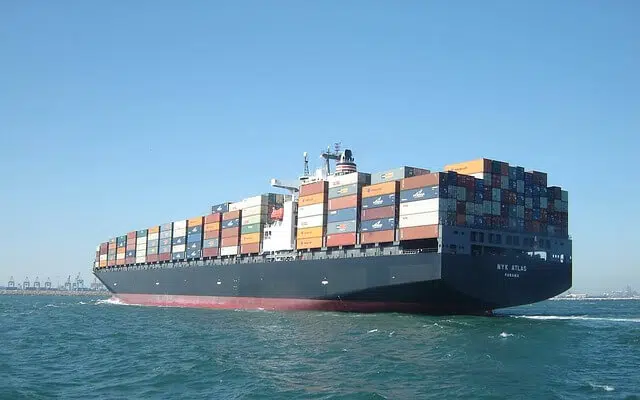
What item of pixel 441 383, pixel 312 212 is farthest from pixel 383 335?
pixel 312 212

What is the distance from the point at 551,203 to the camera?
53875mm

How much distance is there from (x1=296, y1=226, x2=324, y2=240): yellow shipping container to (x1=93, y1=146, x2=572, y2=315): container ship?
15 centimetres

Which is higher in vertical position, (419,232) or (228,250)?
(419,232)

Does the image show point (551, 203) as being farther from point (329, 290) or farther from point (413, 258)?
point (329, 290)

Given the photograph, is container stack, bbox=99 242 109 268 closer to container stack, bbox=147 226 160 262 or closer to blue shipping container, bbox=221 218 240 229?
container stack, bbox=147 226 160 262

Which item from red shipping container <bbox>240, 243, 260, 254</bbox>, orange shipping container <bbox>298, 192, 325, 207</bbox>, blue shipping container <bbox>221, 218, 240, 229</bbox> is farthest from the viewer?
blue shipping container <bbox>221, 218, 240, 229</bbox>

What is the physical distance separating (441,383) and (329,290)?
3066 centimetres

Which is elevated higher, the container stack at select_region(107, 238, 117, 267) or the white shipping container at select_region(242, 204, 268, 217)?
the white shipping container at select_region(242, 204, 268, 217)

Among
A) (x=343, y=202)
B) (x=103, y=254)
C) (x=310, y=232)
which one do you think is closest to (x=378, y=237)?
(x=343, y=202)

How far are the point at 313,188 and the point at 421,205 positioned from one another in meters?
14.8

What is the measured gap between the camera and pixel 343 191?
181ft

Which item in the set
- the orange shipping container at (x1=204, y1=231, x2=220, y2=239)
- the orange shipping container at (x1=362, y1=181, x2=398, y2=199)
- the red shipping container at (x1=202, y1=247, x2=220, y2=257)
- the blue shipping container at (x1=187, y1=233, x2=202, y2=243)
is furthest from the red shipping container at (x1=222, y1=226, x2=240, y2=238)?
the orange shipping container at (x1=362, y1=181, x2=398, y2=199)

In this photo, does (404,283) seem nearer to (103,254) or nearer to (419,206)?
(419,206)

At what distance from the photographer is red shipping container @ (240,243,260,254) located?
6625 cm
